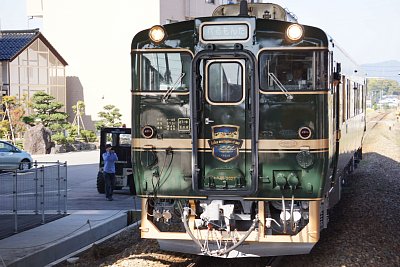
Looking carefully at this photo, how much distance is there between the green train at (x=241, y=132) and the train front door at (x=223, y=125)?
0.01 m

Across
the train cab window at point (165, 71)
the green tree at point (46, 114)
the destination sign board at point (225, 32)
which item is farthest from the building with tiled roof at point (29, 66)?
the destination sign board at point (225, 32)

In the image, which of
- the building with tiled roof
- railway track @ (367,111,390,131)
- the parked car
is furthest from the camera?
railway track @ (367,111,390,131)

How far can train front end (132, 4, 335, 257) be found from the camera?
351 inches

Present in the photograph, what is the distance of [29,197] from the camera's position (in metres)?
15.3

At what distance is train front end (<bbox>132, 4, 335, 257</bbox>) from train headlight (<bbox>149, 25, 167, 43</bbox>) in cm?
1

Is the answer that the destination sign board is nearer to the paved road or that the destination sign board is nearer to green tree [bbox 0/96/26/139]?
the paved road

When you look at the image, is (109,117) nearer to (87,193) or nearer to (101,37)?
(101,37)

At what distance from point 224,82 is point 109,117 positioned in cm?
3844

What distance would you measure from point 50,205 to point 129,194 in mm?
4729

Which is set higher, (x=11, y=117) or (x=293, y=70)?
(x=293, y=70)

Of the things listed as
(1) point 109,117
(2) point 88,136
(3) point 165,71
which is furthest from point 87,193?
(1) point 109,117

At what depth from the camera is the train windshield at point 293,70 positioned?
29.2 ft

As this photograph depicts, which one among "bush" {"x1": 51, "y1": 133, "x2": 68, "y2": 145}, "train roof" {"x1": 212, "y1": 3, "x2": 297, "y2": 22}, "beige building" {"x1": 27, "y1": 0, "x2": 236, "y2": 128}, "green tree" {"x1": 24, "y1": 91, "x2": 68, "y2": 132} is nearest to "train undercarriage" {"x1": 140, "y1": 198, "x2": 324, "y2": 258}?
"train roof" {"x1": 212, "y1": 3, "x2": 297, "y2": 22}

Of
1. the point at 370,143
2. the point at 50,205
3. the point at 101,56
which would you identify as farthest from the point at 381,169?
the point at 101,56
